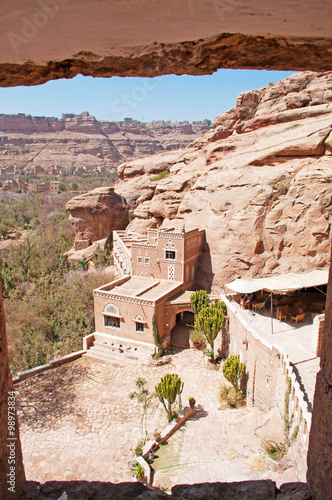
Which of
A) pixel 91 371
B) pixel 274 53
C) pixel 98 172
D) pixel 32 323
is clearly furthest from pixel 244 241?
pixel 98 172

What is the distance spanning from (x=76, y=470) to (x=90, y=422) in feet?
7.64

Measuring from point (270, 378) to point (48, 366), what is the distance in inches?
423

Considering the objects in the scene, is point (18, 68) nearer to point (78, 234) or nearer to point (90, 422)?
point (90, 422)

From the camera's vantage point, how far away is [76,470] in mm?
9406

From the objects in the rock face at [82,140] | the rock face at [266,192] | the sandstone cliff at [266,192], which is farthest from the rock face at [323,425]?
the rock face at [82,140]

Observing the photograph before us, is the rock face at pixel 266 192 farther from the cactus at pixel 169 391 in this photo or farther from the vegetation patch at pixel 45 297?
the cactus at pixel 169 391

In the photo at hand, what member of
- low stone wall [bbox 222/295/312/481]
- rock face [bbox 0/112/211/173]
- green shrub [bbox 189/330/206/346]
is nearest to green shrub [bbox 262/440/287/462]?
low stone wall [bbox 222/295/312/481]

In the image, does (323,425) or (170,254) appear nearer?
(323,425)

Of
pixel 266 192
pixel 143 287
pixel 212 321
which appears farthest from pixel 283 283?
pixel 143 287

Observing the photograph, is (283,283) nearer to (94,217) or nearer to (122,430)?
(122,430)

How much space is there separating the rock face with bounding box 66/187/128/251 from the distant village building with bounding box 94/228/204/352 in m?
6.39

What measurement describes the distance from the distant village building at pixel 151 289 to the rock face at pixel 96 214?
639 centimetres

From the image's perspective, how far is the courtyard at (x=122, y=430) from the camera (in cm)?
876

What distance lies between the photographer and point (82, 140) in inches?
3809
